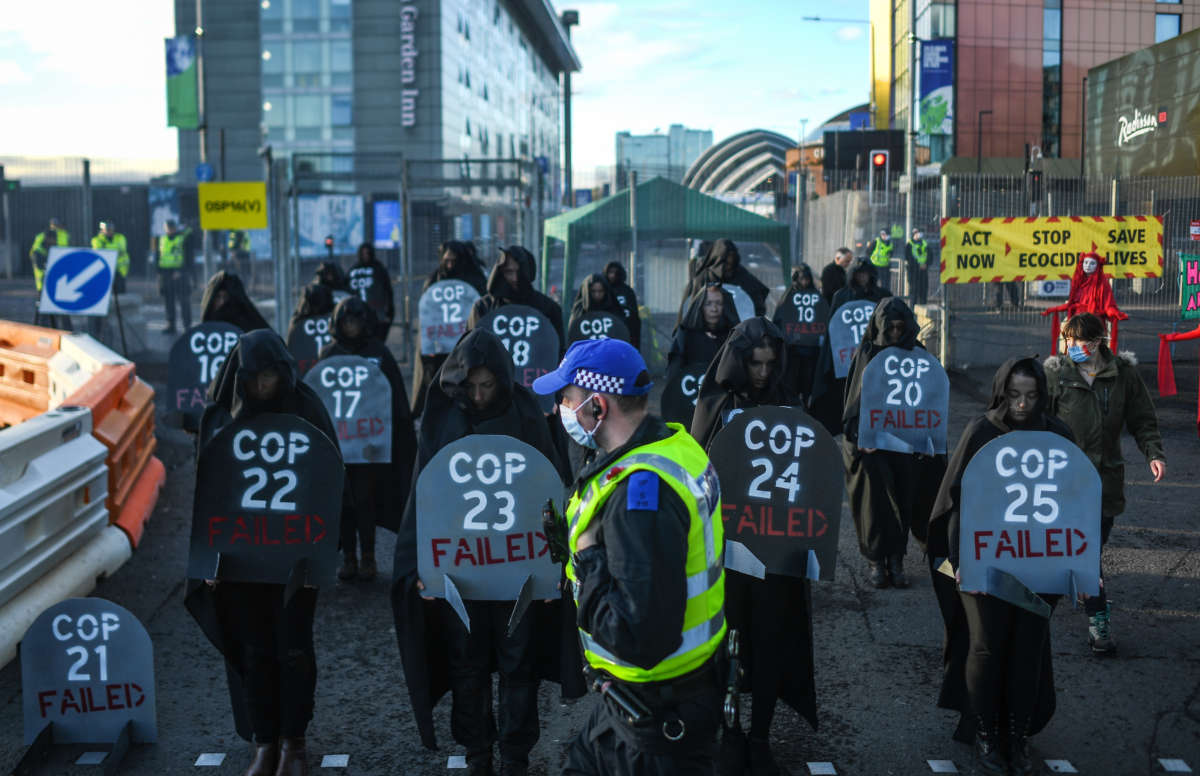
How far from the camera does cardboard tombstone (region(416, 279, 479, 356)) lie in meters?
11.5

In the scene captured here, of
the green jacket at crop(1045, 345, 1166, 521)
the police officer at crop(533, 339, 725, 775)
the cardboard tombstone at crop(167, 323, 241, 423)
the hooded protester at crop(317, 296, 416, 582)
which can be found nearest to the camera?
the police officer at crop(533, 339, 725, 775)

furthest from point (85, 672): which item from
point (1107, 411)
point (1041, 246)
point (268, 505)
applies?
point (1041, 246)

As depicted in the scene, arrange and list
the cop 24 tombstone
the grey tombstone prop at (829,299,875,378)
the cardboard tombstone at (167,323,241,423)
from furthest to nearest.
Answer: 1. the grey tombstone prop at (829,299,875,378)
2. the cardboard tombstone at (167,323,241,423)
3. the cop 24 tombstone

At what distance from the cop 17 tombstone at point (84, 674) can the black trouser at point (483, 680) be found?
4.63ft

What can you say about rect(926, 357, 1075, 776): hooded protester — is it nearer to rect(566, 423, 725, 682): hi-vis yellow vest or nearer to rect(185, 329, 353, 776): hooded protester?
rect(566, 423, 725, 682): hi-vis yellow vest

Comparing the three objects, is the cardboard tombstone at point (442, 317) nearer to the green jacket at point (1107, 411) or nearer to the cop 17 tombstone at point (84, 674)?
the green jacket at point (1107, 411)

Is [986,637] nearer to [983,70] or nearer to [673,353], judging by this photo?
[673,353]

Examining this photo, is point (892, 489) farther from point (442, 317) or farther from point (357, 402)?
point (442, 317)

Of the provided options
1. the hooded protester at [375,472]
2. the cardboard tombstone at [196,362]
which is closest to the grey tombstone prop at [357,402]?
the hooded protester at [375,472]

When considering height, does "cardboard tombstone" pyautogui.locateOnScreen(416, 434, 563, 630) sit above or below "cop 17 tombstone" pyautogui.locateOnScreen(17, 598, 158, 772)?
above

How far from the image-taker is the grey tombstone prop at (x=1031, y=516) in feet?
16.6

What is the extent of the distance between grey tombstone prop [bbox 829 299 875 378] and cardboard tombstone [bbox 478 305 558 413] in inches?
97.2

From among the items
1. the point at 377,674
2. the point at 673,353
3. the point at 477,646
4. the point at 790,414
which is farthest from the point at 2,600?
the point at 673,353

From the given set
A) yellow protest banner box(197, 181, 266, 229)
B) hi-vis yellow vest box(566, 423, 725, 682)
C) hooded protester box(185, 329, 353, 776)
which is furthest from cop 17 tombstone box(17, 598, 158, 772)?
yellow protest banner box(197, 181, 266, 229)
